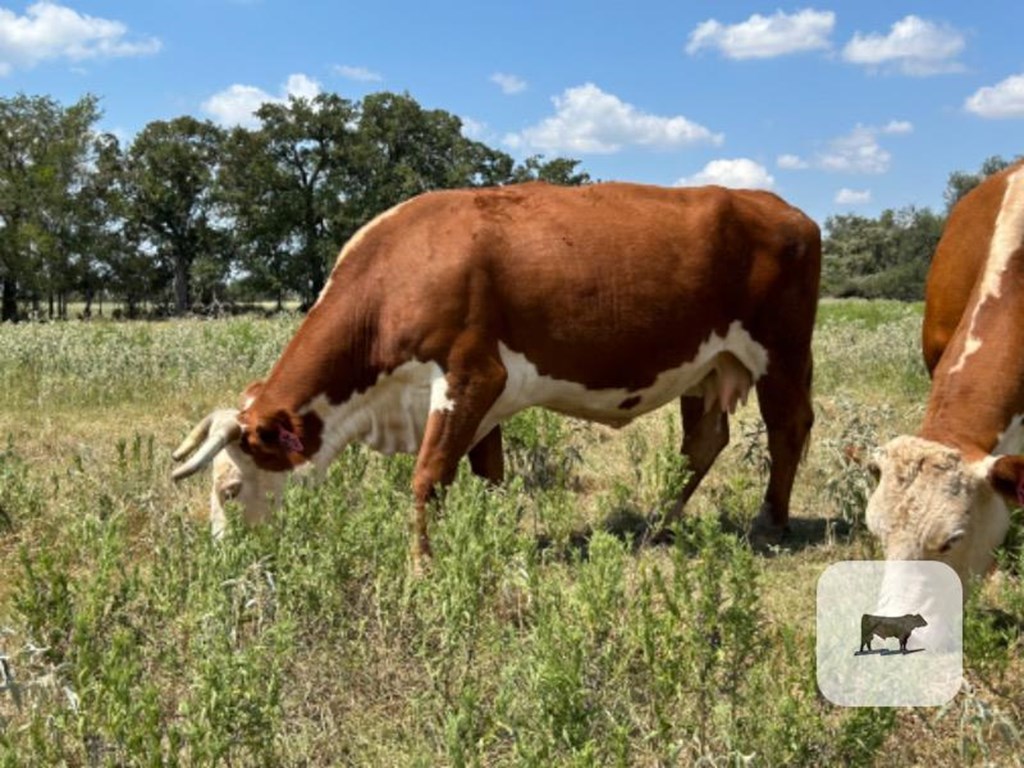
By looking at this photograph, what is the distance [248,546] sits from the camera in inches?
165

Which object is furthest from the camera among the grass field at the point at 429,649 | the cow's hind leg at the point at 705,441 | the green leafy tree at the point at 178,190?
the green leafy tree at the point at 178,190

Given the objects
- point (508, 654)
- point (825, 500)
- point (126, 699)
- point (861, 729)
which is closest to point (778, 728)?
point (861, 729)

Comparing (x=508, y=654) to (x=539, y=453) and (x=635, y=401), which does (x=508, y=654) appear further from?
(x=539, y=453)

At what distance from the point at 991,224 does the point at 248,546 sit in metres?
4.23

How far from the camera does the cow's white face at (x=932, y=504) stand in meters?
3.94

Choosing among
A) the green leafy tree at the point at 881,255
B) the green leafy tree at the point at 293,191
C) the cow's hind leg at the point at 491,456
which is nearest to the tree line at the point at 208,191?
the green leafy tree at the point at 293,191

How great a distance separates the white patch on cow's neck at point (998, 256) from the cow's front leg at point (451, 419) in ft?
8.29

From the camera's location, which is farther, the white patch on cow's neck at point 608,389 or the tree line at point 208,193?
the tree line at point 208,193

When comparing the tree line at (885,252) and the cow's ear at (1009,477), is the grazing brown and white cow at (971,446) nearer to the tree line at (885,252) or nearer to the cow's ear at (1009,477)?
the cow's ear at (1009,477)

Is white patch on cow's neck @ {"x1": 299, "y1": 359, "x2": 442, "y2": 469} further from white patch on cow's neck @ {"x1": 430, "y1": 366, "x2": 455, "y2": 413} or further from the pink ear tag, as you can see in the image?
the pink ear tag

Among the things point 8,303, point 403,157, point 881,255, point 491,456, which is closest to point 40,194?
point 8,303

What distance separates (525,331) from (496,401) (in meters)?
0.46

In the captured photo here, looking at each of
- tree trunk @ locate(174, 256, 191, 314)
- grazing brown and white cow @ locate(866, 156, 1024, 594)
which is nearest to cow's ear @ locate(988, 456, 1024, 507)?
grazing brown and white cow @ locate(866, 156, 1024, 594)

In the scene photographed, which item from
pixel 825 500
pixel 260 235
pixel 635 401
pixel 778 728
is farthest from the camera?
pixel 260 235
